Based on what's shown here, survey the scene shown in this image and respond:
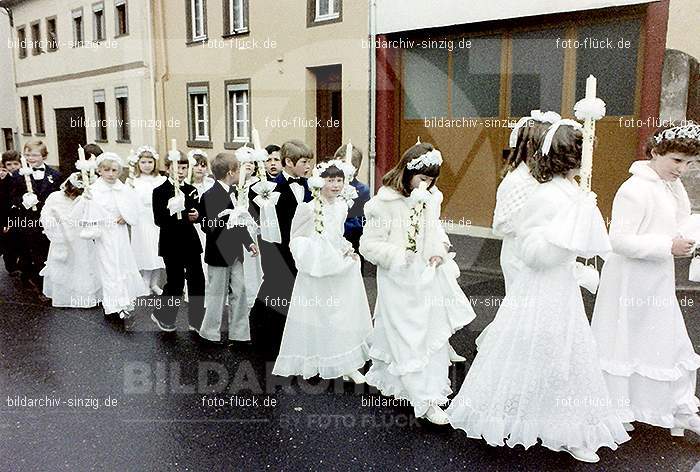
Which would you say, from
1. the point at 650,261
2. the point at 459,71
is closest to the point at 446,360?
the point at 650,261

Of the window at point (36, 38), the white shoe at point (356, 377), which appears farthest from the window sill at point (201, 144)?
the white shoe at point (356, 377)

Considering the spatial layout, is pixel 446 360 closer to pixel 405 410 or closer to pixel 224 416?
pixel 405 410

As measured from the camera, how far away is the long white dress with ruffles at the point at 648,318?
3877 mm

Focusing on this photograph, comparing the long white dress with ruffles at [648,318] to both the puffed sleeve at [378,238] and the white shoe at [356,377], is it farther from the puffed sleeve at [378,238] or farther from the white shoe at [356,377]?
the white shoe at [356,377]

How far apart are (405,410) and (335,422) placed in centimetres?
51

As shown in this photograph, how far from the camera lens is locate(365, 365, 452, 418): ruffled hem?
4.19 m

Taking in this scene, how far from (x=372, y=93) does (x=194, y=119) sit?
6.97 metres

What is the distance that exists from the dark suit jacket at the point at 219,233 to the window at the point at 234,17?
36.4 feet

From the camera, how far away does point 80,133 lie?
79.8ft

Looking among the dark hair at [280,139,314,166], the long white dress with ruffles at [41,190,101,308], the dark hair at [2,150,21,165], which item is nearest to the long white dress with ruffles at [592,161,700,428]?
the dark hair at [280,139,314,166]

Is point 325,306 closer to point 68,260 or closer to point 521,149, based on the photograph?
point 521,149

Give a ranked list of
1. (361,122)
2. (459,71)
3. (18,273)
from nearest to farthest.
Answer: (18,273)
(459,71)
(361,122)

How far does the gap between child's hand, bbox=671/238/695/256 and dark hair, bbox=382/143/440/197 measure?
153 cm

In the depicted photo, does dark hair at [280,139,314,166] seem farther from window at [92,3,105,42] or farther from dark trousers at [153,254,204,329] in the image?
window at [92,3,105,42]
